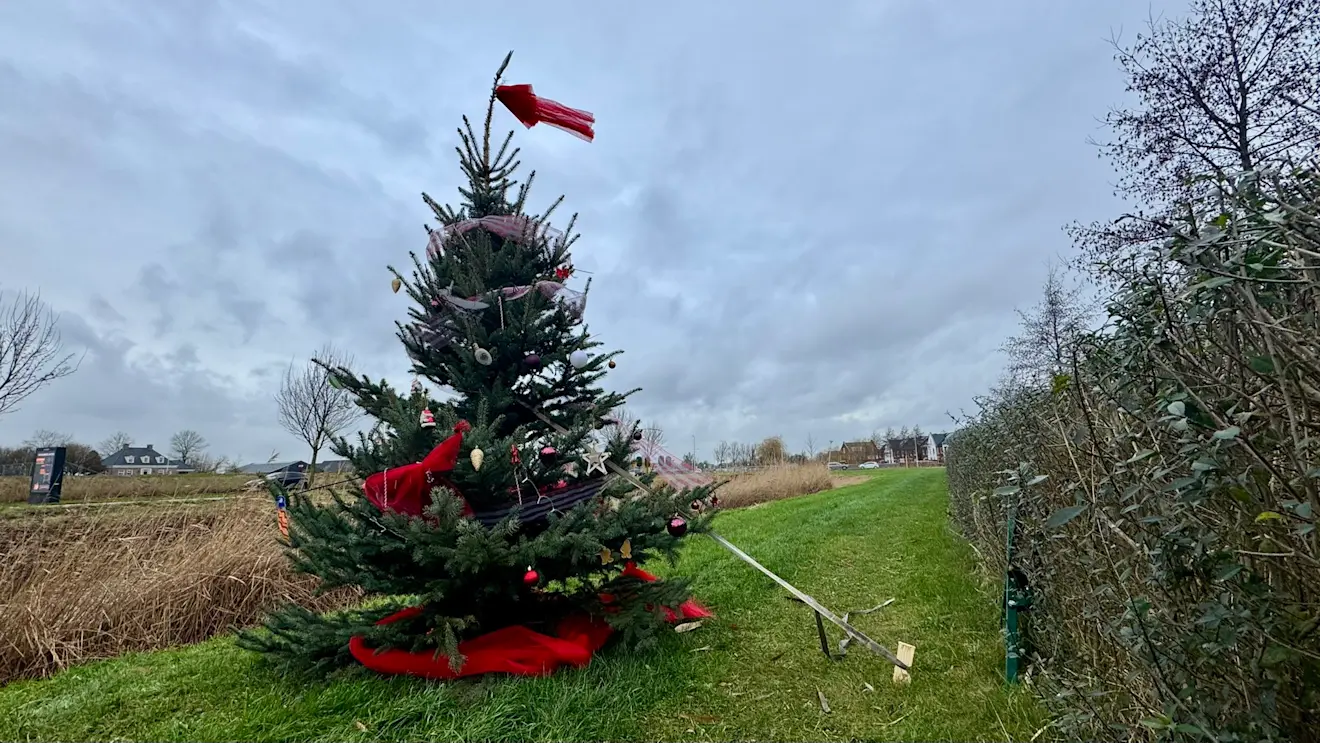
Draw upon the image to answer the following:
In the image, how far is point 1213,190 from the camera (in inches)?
59.8

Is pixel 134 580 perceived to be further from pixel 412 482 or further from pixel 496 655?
pixel 496 655

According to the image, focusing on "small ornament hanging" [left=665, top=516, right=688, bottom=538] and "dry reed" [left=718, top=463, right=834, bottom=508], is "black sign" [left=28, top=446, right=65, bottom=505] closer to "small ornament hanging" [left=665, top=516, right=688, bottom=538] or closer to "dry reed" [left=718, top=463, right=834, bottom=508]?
"dry reed" [left=718, top=463, right=834, bottom=508]

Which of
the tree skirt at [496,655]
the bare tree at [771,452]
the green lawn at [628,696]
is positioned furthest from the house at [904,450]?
the tree skirt at [496,655]

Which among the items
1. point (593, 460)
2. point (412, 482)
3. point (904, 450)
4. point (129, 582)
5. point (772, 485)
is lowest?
point (129, 582)

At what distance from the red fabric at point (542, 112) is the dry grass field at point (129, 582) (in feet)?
13.4

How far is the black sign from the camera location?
45.1 feet

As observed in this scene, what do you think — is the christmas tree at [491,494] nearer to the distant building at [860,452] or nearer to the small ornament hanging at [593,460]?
the small ornament hanging at [593,460]

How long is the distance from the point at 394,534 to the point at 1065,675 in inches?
134

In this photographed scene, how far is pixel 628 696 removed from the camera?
3070 millimetres

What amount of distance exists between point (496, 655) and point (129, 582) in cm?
387

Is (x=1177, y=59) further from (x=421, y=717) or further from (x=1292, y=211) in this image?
(x=421, y=717)

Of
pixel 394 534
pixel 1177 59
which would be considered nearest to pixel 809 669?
pixel 394 534

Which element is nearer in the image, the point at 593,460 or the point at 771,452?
the point at 593,460

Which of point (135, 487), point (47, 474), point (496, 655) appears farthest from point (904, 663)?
point (47, 474)
